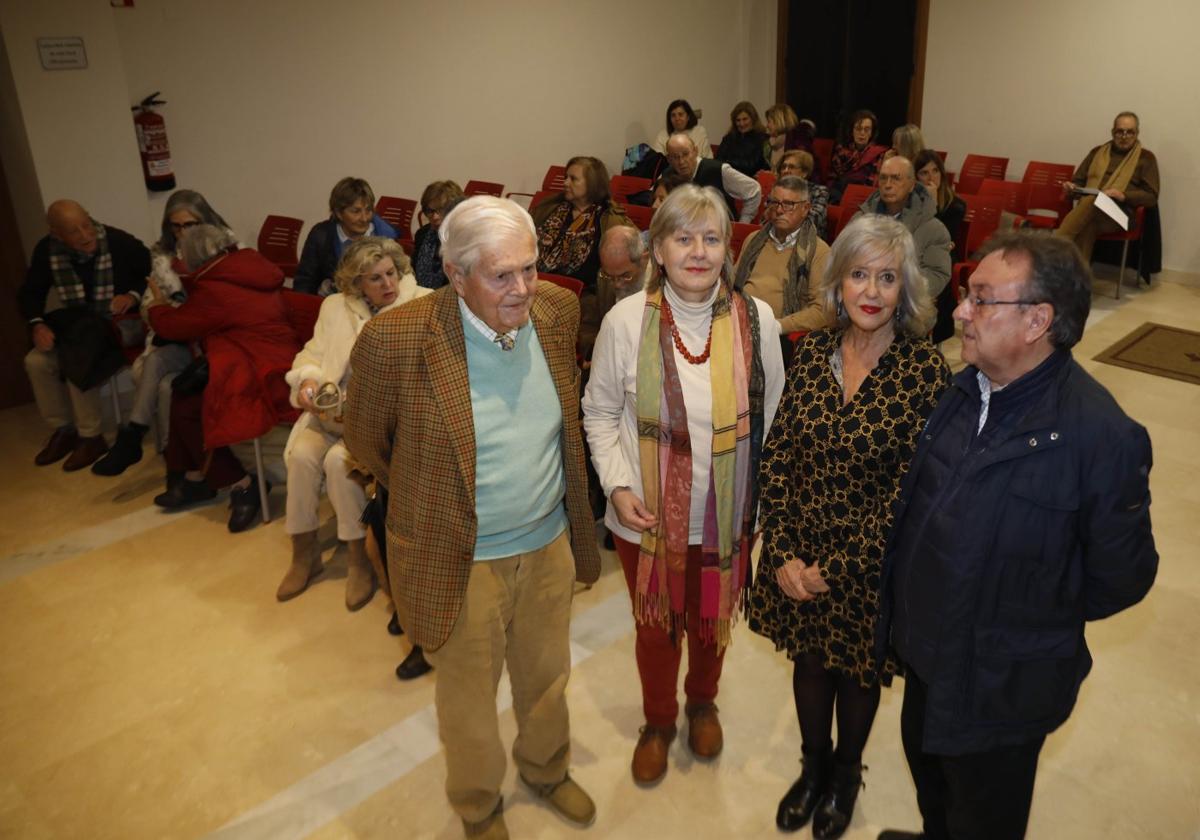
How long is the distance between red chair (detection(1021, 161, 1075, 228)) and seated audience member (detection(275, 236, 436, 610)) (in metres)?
5.70

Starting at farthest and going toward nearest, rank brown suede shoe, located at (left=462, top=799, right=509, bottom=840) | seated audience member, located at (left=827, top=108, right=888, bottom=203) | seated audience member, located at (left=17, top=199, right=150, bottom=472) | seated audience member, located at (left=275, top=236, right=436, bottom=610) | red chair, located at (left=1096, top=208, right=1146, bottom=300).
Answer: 1. seated audience member, located at (left=827, top=108, right=888, bottom=203)
2. red chair, located at (left=1096, top=208, right=1146, bottom=300)
3. seated audience member, located at (left=17, top=199, right=150, bottom=472)
4. seated audience member, located at (left=275, top=236, right=436, bottom=610)
5. brown suede shoe, located at (left=462, top=799, right=509, bottom=840)

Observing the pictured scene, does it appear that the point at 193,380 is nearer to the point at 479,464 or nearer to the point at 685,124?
the point at 479,464

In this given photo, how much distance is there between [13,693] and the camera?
331 centimetres

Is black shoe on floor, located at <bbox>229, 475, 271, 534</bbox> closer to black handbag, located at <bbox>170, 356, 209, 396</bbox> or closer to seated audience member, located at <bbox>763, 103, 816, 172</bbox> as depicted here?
black handbag, located at <bbox>170, 356, 209, 396</bbox>

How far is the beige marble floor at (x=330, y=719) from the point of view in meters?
2.69

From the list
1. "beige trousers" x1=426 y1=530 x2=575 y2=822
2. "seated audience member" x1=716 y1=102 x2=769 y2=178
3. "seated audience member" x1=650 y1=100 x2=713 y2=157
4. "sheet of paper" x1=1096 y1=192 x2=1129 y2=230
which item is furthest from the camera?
"seated audience member" x1=650 y1=100 x2=713 y2=157

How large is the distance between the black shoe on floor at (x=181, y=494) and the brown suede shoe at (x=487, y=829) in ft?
8.97

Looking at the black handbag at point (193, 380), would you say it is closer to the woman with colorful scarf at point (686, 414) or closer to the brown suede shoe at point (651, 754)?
the woman with colorful scarf at point (686, 414)

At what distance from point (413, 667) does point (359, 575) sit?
2.06ft

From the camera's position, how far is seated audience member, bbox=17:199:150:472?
16.6ft

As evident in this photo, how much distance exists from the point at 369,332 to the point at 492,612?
2.43ft

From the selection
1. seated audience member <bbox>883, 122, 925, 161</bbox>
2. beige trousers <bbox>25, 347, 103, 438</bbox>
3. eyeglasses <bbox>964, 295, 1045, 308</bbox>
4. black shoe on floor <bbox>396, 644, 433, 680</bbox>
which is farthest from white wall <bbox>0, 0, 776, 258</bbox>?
eyeglasses <bbox>964, 295, 1045, 308</bbox>

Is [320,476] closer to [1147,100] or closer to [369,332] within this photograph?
[369,332]

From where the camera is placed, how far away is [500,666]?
2443 mm
